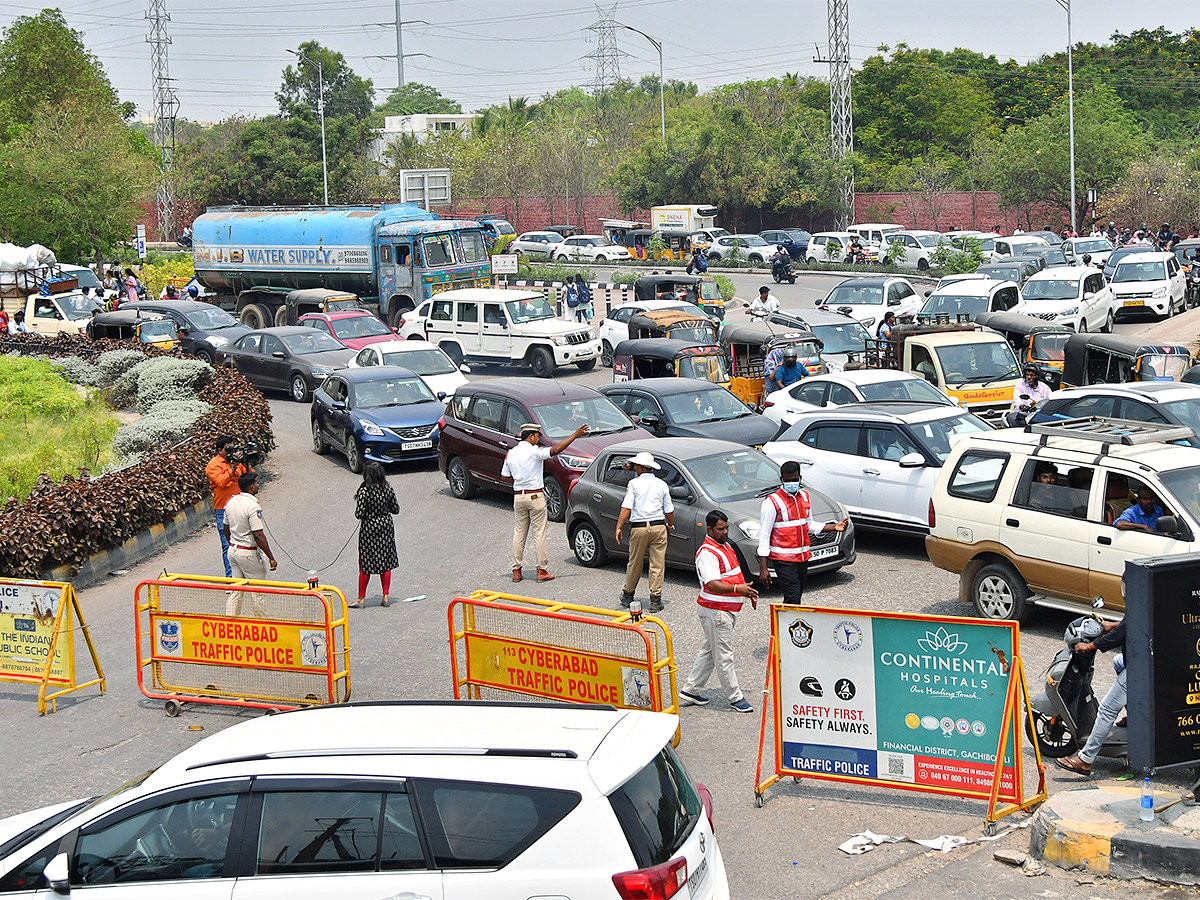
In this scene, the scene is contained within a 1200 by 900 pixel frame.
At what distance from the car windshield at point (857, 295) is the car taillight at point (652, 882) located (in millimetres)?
26998

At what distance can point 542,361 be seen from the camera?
94.9 feet

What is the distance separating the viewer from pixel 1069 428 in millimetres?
11656

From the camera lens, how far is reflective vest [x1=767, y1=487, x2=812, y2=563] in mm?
11281

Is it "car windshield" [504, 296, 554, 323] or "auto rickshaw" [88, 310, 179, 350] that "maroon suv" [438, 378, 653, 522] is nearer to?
"car windshield" [504, 296, 554, 323]

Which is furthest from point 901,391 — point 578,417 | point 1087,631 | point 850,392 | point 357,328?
point 357,328

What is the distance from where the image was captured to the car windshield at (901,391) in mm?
17281

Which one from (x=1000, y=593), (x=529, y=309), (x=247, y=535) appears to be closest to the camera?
(x=1000, y=593)

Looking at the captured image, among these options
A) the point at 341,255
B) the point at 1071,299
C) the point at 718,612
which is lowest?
the point at 718,612

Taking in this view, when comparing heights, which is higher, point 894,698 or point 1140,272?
point 1140,272

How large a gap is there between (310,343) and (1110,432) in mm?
20138

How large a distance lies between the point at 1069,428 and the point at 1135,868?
18.1ft

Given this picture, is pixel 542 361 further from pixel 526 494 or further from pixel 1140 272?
pixel 1140 272

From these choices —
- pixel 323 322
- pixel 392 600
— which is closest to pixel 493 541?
pixel 392 600

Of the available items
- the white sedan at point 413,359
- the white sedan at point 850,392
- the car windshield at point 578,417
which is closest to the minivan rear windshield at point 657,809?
the car windshield at point 578,417
